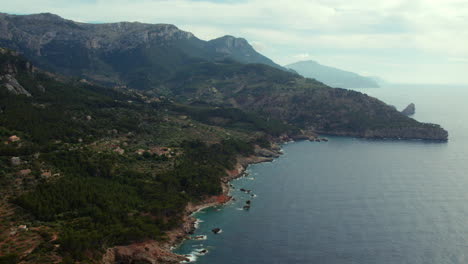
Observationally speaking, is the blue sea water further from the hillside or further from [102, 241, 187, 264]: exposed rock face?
the hillside

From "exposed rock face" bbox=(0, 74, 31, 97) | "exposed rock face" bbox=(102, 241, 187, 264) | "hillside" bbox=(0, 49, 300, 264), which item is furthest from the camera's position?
"exposed rock face" bbox=(0, 74, 31, 97)

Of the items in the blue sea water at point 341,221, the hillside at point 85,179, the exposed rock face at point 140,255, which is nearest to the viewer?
the hillside at point 85,179

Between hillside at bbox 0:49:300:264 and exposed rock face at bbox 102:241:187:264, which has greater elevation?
hillside at bbox 0:49:300:264

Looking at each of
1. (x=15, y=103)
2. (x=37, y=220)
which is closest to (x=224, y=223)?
(x=37, y=220)

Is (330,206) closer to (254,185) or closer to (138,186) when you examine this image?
(254,185)

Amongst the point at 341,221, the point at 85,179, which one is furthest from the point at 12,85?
the point at 341,221

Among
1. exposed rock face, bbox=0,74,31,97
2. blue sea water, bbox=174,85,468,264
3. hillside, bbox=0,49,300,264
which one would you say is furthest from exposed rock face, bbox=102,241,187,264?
exposed rock face, bbox=0,74,31,97

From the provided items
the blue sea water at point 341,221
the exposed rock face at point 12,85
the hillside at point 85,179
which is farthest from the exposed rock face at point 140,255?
the exposed rock face at point 12,85

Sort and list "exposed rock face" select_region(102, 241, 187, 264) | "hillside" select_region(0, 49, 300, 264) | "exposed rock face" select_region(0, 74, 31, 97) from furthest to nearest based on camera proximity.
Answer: "exposed rock face" select_region(0, 74, 31, 97)
"exposed rock face" select_region(102, 241, 187, 264)
"hillside" select_region(0, 49, 300, 264)

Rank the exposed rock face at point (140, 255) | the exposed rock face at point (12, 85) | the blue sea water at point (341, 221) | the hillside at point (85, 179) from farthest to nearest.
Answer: the exposed rock face at point (12, 85) → the blue sea water at point (341, 221) → the exposed rock face at point (140, 255) → the hillside at point (85, 179)

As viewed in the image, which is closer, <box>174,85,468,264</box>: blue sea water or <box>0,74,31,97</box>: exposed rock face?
<box>174,85,468,264</box>: blue sea water

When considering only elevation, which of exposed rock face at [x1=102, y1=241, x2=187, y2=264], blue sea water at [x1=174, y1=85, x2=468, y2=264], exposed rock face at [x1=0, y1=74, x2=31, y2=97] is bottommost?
exposed rock face at [x1=102, y1=241, x2=187, y2=264]

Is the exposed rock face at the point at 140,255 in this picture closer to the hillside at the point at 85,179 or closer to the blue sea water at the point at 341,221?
the hillside at the point at 85,179
